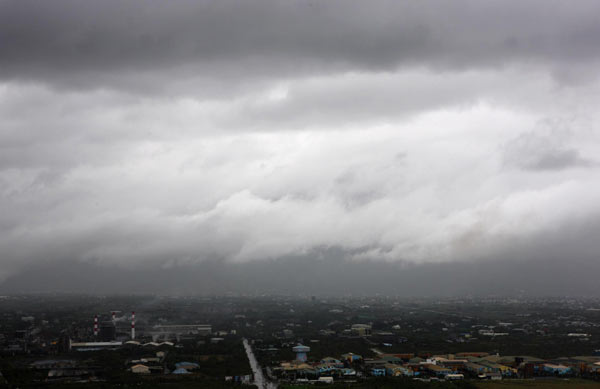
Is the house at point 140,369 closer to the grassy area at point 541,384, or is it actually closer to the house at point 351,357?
the house at point 351,357

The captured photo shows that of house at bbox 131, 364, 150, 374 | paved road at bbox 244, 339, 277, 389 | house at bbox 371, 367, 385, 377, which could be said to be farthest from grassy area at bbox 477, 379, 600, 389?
house at bbox 131, 364, 150, 374

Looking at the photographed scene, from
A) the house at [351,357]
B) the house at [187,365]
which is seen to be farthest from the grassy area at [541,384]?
the house at [187,365]

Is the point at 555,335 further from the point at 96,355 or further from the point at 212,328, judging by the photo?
the point at 96,355

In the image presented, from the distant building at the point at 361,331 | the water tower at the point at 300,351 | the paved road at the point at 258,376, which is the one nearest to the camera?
the paved road at the point at 258,376

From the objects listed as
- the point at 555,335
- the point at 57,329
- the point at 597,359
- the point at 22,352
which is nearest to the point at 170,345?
the point at 22,352

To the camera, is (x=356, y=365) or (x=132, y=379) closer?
(x=132, y=379)

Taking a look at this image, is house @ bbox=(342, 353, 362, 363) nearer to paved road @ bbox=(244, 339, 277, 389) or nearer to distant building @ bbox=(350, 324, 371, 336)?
paved road @ bbox=(244, 339, 277, 389)

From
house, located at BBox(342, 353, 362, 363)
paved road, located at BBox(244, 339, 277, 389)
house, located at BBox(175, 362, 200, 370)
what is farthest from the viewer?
house, located at BBox(342, 353, 362, 363)

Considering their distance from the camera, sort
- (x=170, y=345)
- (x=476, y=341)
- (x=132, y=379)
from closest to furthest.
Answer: (x=132, y=379) → (x=170, y=345) → (x=476, y=341)
